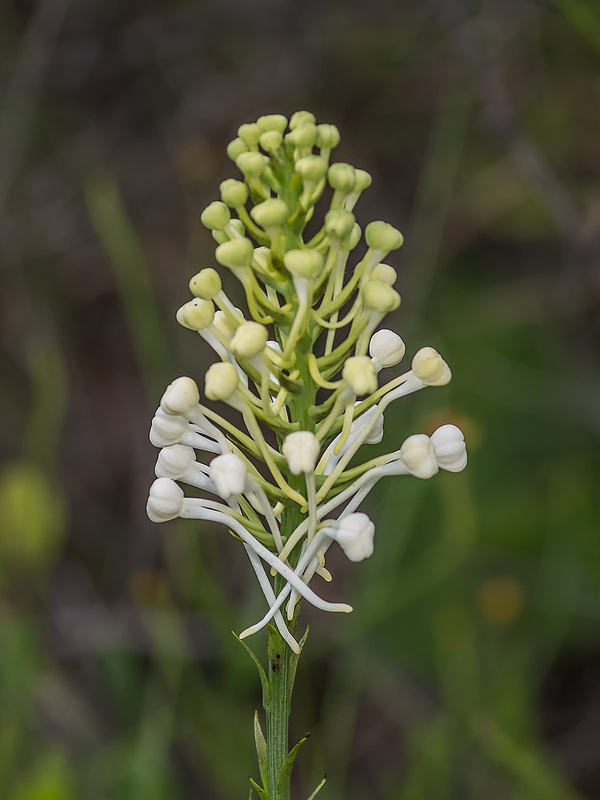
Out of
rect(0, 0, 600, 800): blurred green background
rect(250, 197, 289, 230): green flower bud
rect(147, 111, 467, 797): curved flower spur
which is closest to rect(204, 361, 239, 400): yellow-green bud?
rect(147, 111, 467, 797): curved flower spur

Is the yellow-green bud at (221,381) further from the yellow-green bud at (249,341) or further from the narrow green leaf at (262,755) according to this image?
the narrow green leaf at (262,755)

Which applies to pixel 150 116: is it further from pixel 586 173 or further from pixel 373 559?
pixel 373 559

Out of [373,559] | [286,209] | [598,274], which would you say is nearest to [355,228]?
[286,209]

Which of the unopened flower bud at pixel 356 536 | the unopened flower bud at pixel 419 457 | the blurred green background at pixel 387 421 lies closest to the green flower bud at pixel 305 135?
the unopened flower bud at pixel 419 457

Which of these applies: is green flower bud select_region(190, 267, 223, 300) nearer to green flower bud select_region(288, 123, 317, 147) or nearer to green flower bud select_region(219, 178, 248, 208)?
green flower bud select_region(219, 178, 248, 208)

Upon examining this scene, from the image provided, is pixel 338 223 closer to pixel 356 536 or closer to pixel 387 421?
pixel 356 536

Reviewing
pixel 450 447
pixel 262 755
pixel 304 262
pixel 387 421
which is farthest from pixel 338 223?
pixel 387 421

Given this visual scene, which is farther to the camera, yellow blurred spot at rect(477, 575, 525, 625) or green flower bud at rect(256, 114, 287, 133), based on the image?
yellow blurred spot at rect(477, 575, 525, 625)

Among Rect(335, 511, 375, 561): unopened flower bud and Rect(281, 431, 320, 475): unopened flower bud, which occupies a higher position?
Rect(281, 431, 320, 475): unopened flower bud
